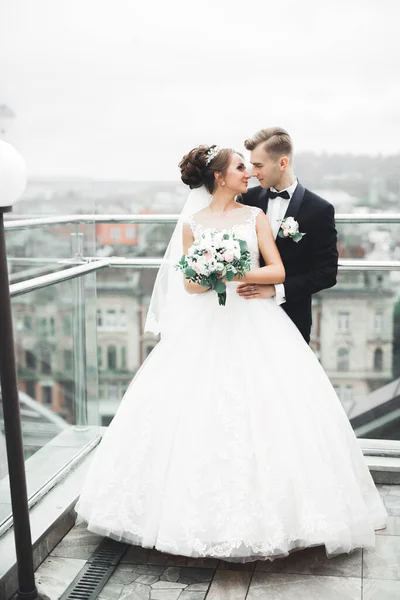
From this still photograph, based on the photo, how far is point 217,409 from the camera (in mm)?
2289

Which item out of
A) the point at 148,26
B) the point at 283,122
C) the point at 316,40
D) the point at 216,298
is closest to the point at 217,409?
the point at 216,298

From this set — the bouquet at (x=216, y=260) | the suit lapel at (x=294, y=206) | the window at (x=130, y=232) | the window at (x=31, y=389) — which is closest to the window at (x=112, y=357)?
the window at (x=130, y=232)

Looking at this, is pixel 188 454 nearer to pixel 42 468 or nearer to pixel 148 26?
pixel 42 468

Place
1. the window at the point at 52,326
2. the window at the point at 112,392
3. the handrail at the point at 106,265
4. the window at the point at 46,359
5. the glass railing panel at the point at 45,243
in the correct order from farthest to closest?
1. the window at the point at 112,392
2. the window at the point at 46,359
3. the window at the point at 52,326
4. the glass railing panel at the point at 45,243
5. the handrail at the point at 106,265

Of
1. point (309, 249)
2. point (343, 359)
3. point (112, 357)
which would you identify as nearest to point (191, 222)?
point (309, 249)

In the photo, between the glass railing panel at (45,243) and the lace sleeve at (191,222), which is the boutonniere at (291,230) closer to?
the lace sleeve at (191,222)

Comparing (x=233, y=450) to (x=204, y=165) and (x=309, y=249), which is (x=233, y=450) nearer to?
(x=309, y=249)

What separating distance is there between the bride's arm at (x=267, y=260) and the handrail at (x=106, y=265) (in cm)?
61

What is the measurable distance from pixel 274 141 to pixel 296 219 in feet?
0.97

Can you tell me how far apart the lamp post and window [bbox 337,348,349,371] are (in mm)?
2038

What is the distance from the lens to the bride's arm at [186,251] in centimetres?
246

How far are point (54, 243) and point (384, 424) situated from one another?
1752mm

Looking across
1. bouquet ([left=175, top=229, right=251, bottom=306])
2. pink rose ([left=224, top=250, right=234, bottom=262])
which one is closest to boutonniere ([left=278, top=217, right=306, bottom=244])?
bouquet ([left=175, top=229, right=251, bottom=306])

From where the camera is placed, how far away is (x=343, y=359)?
12.4ft
